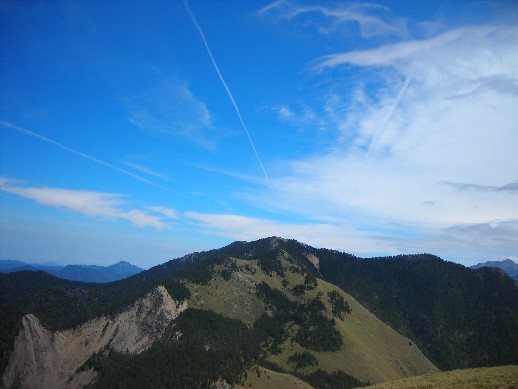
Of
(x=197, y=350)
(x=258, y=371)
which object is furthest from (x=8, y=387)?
(x=258, y=371)

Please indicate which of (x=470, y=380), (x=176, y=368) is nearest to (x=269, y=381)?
(x=176, y=368)

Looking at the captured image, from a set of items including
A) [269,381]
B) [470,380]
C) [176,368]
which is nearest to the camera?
[470,380]

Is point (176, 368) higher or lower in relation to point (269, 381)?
lower

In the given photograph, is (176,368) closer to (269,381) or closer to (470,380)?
(269,381)

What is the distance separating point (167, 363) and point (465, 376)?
160 m

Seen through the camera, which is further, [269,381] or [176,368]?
[176,368]

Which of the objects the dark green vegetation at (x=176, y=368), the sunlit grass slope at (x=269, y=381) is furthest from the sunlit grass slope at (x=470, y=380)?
the dark green vegetation at (x=176, y=368)

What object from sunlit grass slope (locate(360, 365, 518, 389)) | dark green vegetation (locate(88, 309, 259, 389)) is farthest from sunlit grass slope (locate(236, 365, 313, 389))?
sunlit grass slope (locate(360, 365, 518, 389))

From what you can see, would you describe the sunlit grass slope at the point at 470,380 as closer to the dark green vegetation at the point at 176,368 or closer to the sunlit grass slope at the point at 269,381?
the sunlit grass slope at the point at 269,381

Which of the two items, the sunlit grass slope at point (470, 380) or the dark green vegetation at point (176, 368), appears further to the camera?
the dark green vegetation at point (176, 368)

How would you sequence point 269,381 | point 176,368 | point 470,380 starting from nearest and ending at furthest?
1. point 470,380
2. point 269,381
3. point 176,368

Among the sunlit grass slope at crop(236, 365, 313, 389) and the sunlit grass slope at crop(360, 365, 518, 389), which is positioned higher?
the sunlit grass slope at crop(360, 365, 518, 389)

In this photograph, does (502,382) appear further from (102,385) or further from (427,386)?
(102,385)

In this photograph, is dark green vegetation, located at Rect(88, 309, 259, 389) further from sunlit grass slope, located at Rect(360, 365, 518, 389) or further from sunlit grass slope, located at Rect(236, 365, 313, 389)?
sunlit grass slope, located at Rect(360, 365, 518, 389)
